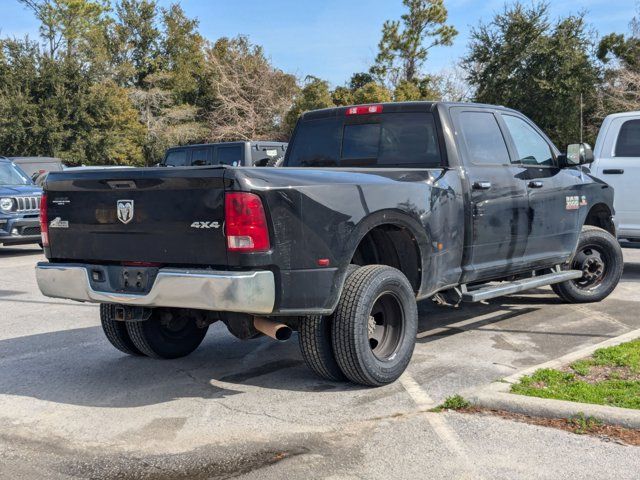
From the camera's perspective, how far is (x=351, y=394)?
509cm

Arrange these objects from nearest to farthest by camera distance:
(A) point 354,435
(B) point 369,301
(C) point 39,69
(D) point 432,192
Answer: (A) point 354,435 < (B) point 369,301 < (D) point 432,192 < (C) point 39,69

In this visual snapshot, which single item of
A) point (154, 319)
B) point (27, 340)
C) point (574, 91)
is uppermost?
point (574, 91)

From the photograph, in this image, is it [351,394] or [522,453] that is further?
[351,394]

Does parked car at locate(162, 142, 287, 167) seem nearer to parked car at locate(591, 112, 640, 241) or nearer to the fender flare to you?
parked car at locate(591, 112, 640, 241)

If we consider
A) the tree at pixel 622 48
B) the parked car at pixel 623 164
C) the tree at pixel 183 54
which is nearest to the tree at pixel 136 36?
the tree at pixel 183 54

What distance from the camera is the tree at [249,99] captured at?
143 ft


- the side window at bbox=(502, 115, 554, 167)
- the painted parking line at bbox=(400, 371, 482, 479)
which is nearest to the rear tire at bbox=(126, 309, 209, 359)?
the painted parking line at bbox=(400, 371, 482, 479)

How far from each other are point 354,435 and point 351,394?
793 mm

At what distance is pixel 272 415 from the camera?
4711mm

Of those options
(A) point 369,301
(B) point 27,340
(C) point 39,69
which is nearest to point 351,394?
(A) point 369,301

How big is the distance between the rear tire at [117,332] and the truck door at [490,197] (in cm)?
287

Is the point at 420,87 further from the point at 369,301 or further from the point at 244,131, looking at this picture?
the point at 369,301

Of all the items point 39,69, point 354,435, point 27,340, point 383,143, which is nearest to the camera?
point 354,435

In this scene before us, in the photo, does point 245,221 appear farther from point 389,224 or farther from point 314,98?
point 314,98
